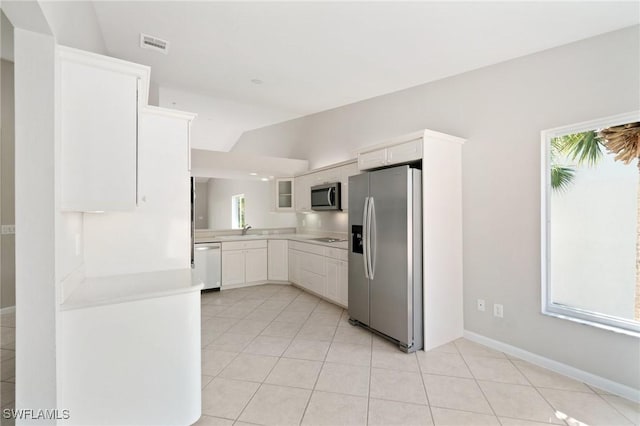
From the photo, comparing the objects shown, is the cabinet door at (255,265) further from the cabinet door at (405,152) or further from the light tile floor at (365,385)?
the cabinet door at (405,152)

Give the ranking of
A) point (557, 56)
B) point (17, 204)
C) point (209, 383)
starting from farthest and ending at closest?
point (557, 56), point (209, 383), point (17, 204)

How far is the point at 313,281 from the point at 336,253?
78cm

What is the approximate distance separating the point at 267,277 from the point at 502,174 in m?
3.99

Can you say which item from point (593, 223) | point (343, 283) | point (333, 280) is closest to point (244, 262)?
point (333, 280)

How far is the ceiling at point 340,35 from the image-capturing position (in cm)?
221

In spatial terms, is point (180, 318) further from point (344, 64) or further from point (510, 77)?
point (510, 77)

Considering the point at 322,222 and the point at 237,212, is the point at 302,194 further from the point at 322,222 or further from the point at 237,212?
the point at 237,212

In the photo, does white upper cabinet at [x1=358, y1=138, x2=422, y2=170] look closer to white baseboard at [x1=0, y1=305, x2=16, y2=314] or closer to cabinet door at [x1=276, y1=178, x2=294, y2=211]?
cabinet door at [x1=276, y1=178, x2=294, y2=211]

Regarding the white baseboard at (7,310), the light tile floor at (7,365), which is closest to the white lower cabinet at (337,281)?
the light tile floor at (7,365)

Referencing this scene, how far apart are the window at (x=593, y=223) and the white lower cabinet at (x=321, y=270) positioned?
216cm

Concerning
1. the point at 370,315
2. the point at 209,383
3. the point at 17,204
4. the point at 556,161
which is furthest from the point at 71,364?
the point at 556,161

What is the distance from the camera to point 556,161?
2.59 metres

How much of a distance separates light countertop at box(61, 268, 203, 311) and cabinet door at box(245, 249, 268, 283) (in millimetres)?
2846

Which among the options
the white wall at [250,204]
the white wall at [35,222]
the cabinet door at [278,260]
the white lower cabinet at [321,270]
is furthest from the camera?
the white wall at [250,204]
